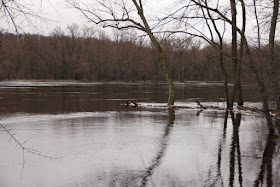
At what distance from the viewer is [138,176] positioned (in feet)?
21.8

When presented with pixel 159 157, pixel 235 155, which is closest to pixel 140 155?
pixel 159 157

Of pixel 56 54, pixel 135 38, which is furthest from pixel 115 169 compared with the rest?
pixel 56 54

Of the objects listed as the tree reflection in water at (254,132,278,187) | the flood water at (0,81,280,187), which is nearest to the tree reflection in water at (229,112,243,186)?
the flood water at (0,81,280,187)

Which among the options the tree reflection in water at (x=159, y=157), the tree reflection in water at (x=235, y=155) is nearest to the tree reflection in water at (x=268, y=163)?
the tree reflection in water at (x=235, y=155)

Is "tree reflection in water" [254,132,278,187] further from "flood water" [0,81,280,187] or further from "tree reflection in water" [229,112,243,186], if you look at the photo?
"tree reflection in water" [229,112,243,186]

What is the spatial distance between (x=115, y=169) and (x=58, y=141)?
3.55 m

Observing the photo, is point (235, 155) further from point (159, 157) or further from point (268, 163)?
point (159, 157)

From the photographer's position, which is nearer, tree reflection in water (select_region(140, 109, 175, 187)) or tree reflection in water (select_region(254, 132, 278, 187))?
tree reflection in water (select_region(254, 132, 278, 187))

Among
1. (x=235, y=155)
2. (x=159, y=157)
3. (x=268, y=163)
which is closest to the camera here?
(x=268, y=163)

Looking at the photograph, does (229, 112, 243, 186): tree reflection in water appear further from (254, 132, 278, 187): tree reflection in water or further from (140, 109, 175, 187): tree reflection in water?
(140, 109, 175, 187): tree reflection in water

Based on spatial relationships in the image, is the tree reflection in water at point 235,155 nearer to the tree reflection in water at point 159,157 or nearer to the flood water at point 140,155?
the flood water at point 140,155

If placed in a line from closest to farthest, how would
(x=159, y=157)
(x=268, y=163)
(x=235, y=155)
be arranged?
(x=268, y=163)
(x=159, y=157)
(x=235, y=155)

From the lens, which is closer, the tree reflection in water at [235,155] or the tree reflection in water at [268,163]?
the tree reflection in water at [268,163]

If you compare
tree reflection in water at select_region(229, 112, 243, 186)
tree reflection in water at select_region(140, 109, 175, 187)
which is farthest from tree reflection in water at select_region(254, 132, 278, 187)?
tree reflection in water at select_region(140, 109, 175, 187)
